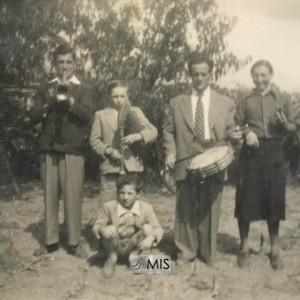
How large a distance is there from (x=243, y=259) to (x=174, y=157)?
0.99 meters

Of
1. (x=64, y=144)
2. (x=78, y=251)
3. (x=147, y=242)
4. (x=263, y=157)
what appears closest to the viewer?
(x=147, y=242)

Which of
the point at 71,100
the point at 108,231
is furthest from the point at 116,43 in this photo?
the point at 108,231

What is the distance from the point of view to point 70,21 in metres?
4.65

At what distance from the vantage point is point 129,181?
3498mm

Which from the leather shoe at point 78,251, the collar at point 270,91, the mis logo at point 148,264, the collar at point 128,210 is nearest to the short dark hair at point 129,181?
the collar at point 128,210

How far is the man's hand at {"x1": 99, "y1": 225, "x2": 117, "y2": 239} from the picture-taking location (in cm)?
328

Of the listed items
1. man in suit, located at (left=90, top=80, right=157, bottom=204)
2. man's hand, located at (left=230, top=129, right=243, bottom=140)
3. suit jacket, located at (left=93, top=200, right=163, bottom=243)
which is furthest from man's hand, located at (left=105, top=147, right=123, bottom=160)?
man's hand, located at (left=230, top=129, right=243, bottom=140)

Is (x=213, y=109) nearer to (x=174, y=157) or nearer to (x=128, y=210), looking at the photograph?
(x=174, y=157)

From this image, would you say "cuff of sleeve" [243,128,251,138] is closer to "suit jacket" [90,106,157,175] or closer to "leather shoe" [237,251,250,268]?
"suit jacket" [90,106,157,175]

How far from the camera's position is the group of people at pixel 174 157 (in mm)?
3465

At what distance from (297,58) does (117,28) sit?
188 cm

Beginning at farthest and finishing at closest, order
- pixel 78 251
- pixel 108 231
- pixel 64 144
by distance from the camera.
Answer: pixel 78 251, pixel 64 144, pixel 108 231

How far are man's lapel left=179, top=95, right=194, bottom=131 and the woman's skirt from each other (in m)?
0.49

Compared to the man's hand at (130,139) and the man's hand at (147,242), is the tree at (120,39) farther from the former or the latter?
the man's hand at (147,242)
